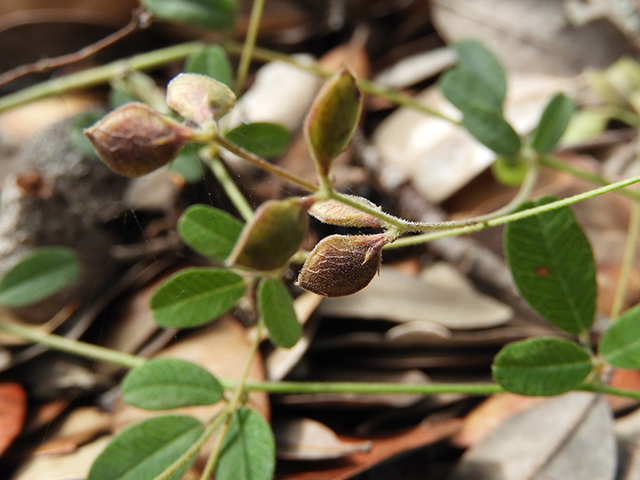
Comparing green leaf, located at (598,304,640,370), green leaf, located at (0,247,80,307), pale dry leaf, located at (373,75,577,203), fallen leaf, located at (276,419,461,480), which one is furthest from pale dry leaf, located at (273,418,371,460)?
pale dry leaf, located at (373,75,577,203)

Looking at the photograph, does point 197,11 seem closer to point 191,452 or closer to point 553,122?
point 553,122

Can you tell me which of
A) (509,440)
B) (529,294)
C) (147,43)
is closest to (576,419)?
(509,440)

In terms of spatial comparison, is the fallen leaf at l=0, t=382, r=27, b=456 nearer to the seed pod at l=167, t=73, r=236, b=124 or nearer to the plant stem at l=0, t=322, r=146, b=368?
the plant stem at l=0, t=322, r=146, b=368

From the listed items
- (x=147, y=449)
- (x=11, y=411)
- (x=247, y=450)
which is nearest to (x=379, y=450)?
(x=247, y=450)

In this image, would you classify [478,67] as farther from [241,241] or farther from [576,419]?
[241,241]

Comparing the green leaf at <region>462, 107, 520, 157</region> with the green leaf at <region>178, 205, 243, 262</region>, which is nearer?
the green leaf at <region>178, 205, 243, 262</region>
